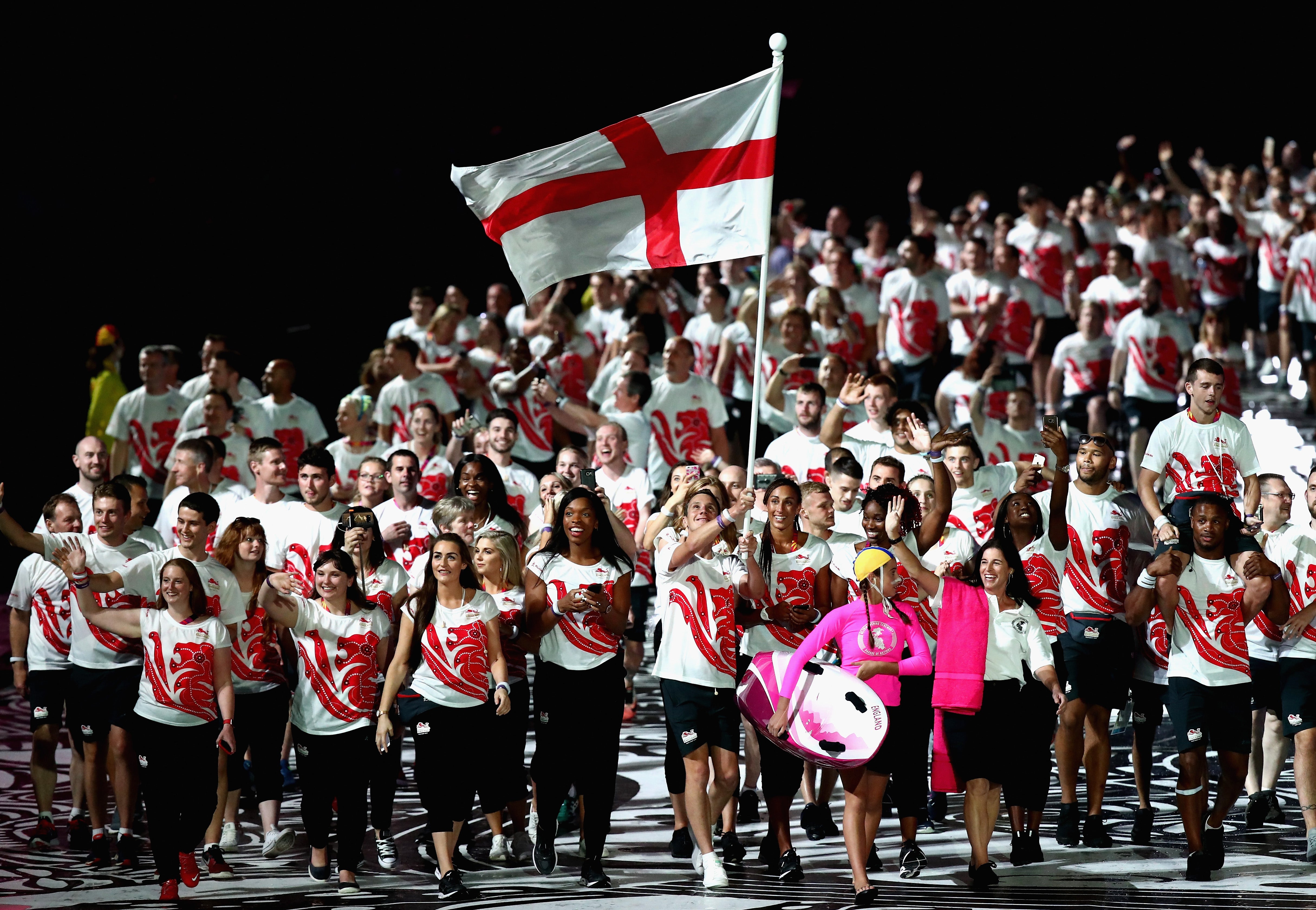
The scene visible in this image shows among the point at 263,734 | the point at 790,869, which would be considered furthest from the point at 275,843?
the point at 790,869

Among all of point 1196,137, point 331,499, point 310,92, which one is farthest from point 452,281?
point 1196,137

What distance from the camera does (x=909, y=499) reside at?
839 cm

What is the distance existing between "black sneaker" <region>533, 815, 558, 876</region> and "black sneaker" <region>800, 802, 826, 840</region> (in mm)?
1389

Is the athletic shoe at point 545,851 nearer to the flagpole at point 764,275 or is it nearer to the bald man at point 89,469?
the flagpole at point 764,275

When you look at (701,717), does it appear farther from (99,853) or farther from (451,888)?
(99,853)

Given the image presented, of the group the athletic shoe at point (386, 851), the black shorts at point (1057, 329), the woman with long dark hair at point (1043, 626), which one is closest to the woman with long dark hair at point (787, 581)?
the woman with long dark hair at point (1043, 626)

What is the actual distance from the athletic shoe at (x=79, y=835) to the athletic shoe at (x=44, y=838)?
0.25 feet

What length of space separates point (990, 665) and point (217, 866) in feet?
12.3

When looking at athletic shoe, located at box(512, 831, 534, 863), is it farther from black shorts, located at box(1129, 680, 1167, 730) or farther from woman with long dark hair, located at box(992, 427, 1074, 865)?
black shorts, located at box(1129, 680, 1167, 730)

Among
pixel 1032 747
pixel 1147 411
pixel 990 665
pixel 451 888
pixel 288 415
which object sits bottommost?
pixel 451 888

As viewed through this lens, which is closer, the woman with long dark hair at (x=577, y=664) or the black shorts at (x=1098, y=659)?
the woman with long dark hair at (x=577, y=664)

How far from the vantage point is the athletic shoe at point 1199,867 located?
7.95 metres

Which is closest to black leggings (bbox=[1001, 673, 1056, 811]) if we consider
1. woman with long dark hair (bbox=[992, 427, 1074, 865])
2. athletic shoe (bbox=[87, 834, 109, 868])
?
woman with long dark hair (bbox=[992, 427, 1074, 865])

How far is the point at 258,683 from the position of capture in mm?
8617
